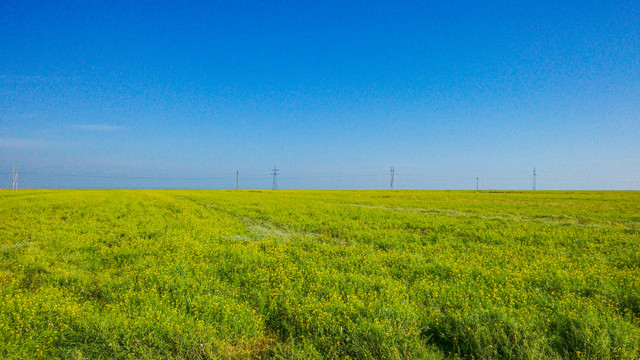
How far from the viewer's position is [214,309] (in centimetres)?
591

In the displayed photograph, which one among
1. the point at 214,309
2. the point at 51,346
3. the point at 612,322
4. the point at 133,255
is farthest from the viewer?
the point at 133,255

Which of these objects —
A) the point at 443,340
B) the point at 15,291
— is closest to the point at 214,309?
the point at 443,340

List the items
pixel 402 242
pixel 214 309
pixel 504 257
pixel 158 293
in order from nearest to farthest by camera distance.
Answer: pixel 214 309, pixel 158 293, pixel 504 257, pixel 402 242

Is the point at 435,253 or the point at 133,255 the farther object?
the point at 435,253

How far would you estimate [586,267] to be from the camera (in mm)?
9414

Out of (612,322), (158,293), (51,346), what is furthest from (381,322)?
(51,346)

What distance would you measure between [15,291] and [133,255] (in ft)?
11.0

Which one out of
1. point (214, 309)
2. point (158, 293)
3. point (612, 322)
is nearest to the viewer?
point (612, 322)

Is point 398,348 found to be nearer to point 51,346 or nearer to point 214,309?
point 214,309

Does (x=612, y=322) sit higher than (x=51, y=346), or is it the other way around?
(x=612, y=322)

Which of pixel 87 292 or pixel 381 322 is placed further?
pixel 87 292

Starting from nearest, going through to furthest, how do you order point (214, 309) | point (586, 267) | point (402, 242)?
point (214, 309), point (586, 267), point (402, 242)

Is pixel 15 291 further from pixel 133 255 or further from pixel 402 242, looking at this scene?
pixel 402 242

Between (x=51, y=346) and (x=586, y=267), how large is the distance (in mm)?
13238
